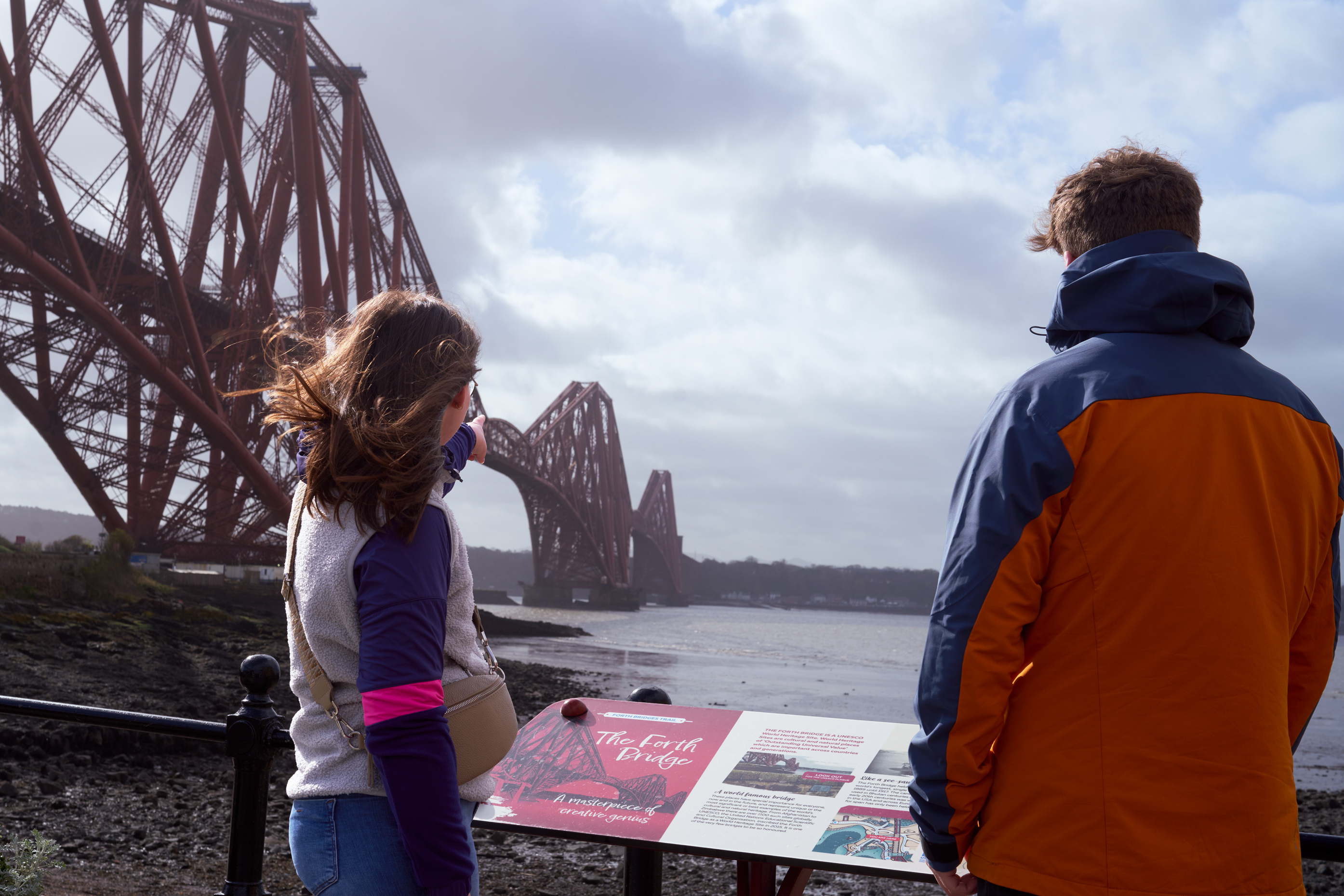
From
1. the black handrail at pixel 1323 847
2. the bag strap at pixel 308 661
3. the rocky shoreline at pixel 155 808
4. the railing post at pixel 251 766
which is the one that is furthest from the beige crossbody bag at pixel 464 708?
the rocky shoreline at pixel 155 808

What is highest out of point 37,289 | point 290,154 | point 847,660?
point 290,154

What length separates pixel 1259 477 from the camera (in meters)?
1.07

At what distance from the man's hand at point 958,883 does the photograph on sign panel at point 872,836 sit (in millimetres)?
268

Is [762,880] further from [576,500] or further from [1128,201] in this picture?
[576,500]

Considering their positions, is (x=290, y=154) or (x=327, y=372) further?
(x=290, y=154)

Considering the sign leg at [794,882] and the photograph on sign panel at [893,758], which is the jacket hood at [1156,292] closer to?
the photograph on sign panel at [893,758]

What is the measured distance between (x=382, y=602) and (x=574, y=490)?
182 ft

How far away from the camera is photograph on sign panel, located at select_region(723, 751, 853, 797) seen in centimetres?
164

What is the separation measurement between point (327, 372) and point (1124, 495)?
0.89m

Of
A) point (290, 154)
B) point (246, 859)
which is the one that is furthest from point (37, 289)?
point (246, 859)

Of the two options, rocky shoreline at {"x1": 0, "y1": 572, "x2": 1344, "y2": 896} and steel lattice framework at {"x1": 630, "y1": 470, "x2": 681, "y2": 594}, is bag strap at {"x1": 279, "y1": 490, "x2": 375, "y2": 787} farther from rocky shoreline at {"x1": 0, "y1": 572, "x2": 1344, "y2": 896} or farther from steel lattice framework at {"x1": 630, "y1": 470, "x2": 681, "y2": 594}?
steel lattice framework at {"x1": 630, "y1": 470, "x2": 681, "y2": 594}

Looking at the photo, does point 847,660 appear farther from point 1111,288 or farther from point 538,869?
point 1111,288

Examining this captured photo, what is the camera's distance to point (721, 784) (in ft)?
5.54

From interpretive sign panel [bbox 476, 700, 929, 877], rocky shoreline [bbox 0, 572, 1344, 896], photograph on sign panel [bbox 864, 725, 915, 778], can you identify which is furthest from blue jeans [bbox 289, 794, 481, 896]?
rocky shoreline [bbox 0, 572, 1344, 896]
